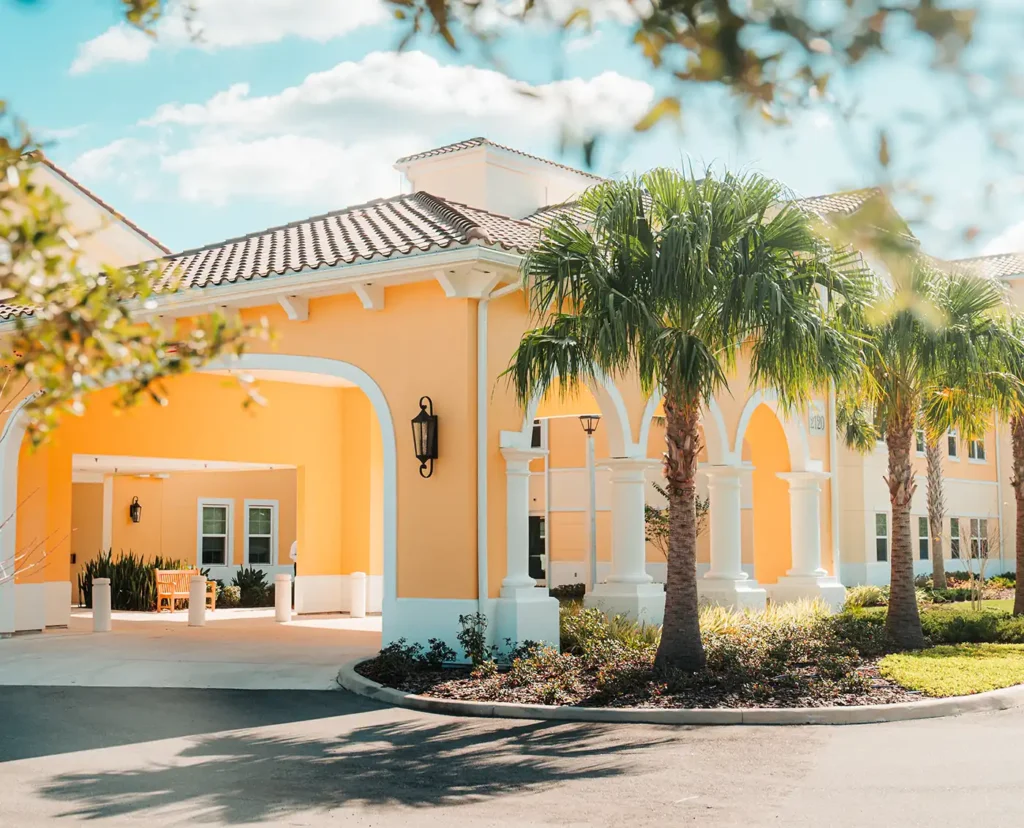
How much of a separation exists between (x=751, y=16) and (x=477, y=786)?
6.19 metres

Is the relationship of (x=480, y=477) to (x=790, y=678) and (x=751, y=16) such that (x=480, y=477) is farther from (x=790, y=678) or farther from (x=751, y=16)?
(x=751, y=16)

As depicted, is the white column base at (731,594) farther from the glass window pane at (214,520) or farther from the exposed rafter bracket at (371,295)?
A: the glass window pane at (214,520)

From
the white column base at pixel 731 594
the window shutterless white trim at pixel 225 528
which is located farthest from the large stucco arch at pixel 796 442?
the window shutterless white trim at pixel 225 528

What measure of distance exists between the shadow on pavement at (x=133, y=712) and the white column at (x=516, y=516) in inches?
97.3

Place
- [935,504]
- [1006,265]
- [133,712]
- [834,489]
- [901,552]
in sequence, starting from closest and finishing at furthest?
1. [133,712]
2. [901,552]
3. [834,489]
4. [935,504]
5. [1006,265]

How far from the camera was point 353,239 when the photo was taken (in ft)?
53.5

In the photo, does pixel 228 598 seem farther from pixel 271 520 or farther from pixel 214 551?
pixel 271 520

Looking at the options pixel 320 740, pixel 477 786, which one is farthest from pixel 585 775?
pixel 320 740

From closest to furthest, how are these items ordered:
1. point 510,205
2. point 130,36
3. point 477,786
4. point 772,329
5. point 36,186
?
1. point 36,186
2. point 130,36
3. point 477,786
4. point 772,329
5. point 510,205

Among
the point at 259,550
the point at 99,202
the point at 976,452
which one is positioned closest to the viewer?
the point at 99,202

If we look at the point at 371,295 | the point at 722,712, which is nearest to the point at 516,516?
the point at 371,295

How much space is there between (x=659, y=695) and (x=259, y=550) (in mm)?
20658

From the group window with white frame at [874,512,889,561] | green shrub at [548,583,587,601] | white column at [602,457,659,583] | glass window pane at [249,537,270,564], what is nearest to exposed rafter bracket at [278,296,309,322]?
white column at [602,457,659,583]

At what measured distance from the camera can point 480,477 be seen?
45.1 ft
